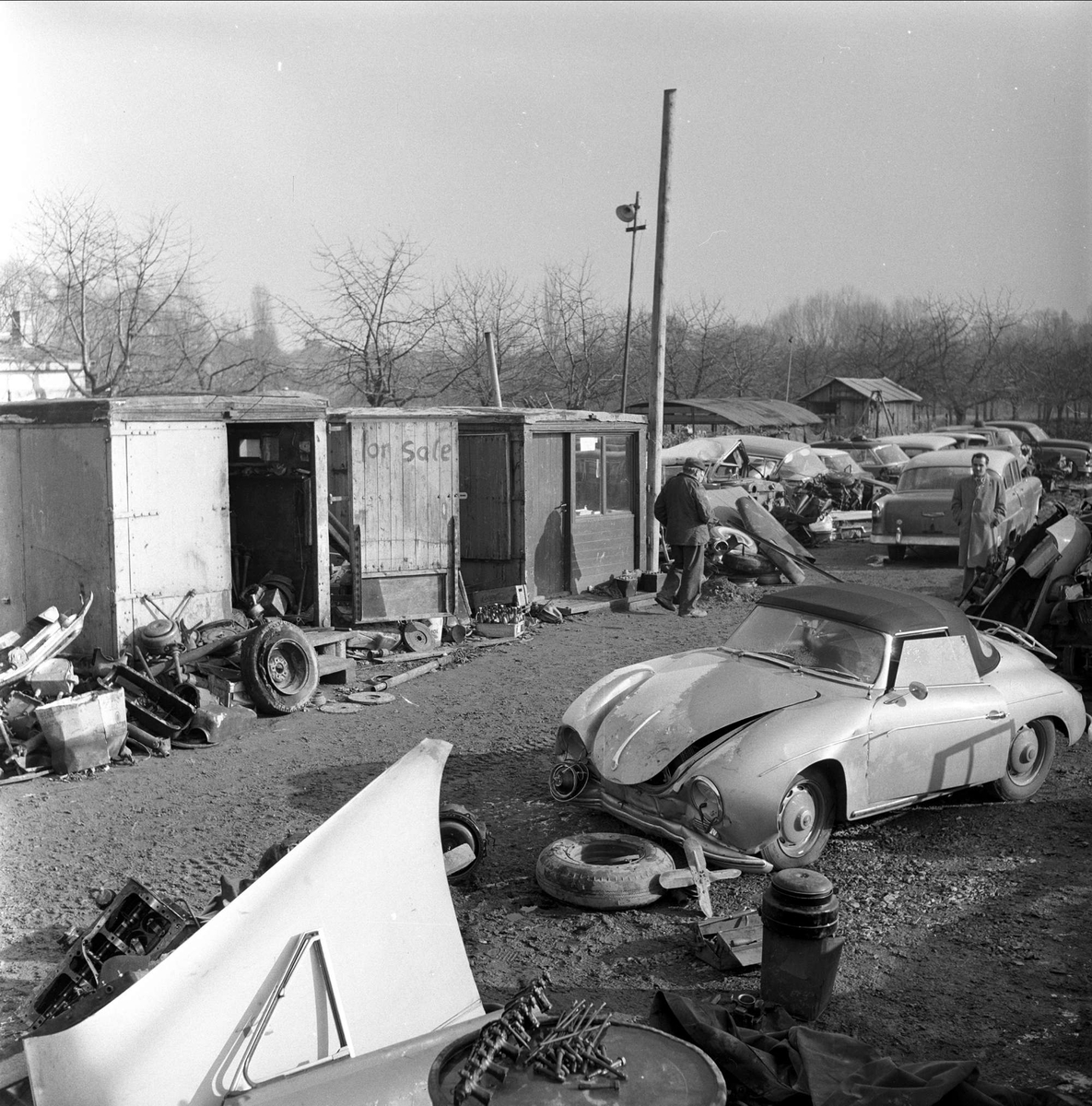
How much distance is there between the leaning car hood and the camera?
20.2ft

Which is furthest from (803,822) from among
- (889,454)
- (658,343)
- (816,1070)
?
(889,454)

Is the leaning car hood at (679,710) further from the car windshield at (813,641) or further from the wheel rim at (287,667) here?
the wheel rim at (287,667)

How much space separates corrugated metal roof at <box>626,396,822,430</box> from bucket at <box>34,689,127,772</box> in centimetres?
2404

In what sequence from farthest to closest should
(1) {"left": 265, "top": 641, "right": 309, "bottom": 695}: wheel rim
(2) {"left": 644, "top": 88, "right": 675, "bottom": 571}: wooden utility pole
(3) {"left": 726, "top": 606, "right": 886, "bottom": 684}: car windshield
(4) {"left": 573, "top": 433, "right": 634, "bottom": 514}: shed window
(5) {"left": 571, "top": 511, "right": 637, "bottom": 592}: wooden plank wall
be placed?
(2) {"left": 644, "top": 88, "right": 675, "bottom": 571}: wooden utility pole → (4) {"left": 573, "top": 433, "right": 634, "bottom": 514}: shed window → (5) {"left": 571, "top": 511, "right": 637, "bottom": 592}: wooden plank wall → (1) {"left": 265, "top": 641, "right": 309, "bottom": 695}: wheel rim → (3) {"left": 726, "top": 606, "right": 886, "bottom": 684}: car windshield

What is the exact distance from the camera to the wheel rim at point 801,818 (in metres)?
5.94

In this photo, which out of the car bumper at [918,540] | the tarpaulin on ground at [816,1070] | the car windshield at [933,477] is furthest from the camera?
the car windshield at [933,477]

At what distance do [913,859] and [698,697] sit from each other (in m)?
1.50

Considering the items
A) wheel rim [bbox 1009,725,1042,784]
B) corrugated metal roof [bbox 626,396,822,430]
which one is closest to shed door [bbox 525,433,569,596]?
wheel rim [bbox 1009,725,1042,784]

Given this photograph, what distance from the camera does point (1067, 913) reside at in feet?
18.6

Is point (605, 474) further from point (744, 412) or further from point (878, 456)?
point (744, 412)

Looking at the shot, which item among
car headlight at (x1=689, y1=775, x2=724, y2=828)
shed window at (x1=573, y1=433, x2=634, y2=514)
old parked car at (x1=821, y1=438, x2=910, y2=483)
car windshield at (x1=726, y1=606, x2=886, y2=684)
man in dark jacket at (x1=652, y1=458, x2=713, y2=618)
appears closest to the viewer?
car headlight at (x1=689, y1=775, x2=724, y2=828)

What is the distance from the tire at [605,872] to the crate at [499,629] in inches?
274

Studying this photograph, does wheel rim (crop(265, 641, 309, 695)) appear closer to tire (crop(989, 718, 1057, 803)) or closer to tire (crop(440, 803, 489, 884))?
tire (crop(440, 803, 489, 884))

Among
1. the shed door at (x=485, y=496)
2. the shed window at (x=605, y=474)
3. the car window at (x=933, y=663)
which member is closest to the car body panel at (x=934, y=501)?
the shed window at (x=605, y=474)
